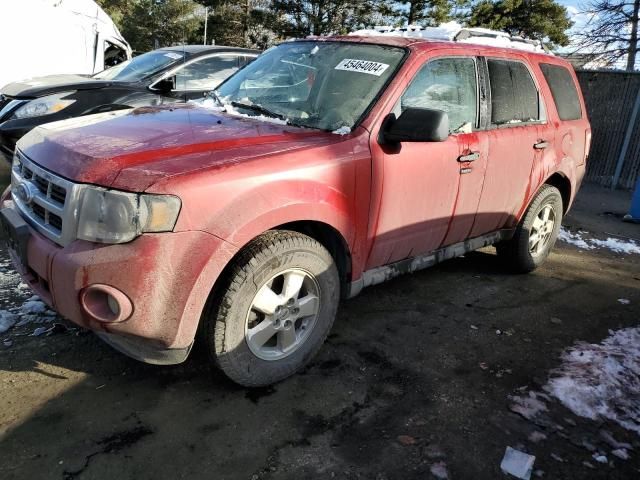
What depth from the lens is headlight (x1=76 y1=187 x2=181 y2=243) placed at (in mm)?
2193

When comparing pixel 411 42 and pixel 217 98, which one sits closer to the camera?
pixel 411 42

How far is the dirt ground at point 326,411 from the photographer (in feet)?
7.70

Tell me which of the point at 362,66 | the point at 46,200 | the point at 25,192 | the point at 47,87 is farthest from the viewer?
the point at 47,87

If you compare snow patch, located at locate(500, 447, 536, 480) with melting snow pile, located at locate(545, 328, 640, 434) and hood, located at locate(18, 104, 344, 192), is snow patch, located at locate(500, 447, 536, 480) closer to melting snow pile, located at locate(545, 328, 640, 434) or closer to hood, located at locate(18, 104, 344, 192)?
melting snow pile, located at locate(545, 328, 640, 434)

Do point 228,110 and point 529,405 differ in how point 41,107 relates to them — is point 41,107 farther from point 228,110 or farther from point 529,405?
point 529,405

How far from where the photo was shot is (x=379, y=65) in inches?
131

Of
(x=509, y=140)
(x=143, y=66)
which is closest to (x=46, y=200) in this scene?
(x=509, y=140)

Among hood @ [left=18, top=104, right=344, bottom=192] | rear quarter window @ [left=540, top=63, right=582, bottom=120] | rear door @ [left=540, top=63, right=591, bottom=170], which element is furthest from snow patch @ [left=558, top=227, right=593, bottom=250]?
hood @ [left=18, top=104, right=344, bottom=192]

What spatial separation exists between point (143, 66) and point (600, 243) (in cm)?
635

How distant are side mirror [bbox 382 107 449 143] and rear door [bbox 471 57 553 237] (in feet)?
3.29

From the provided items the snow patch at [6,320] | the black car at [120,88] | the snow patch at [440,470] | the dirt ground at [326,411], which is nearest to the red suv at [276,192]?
the dirt ground at [326,411]

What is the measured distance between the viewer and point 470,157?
11.8 ft

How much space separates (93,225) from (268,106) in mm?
1582

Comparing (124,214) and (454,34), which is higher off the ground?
(454,34)
